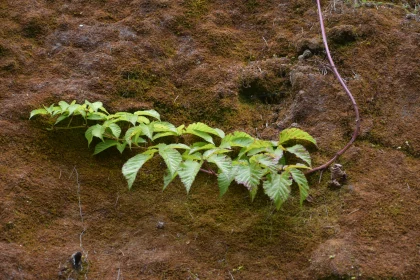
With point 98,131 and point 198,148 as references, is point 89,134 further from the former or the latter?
point 198,148

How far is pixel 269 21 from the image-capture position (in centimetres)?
413

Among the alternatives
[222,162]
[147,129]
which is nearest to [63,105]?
[147,129]

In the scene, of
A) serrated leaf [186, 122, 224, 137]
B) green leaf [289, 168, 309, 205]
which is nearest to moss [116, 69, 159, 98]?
serrated leaf [186, 122, 224, 137]

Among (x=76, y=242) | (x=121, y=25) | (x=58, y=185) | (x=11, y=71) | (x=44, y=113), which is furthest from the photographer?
(x=121, y=25)

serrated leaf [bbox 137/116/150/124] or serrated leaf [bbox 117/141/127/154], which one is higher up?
serrated leaf [bbox 137/116/150/124]

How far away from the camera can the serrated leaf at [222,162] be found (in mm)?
2855

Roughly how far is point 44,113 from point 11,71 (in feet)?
1.85

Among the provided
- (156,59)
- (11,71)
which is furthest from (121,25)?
(11,71)

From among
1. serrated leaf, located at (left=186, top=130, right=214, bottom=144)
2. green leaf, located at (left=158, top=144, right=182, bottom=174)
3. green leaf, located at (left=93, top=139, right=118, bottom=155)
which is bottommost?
green leaf, located at (left=93, top=139, right=118, bottom=155)

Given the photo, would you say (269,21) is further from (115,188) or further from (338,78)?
(115,188)

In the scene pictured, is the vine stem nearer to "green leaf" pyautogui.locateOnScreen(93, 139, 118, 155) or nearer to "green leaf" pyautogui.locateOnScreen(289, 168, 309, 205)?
"green leaf" pyautogui.locateOnScreen(289, 168, 309, 205)

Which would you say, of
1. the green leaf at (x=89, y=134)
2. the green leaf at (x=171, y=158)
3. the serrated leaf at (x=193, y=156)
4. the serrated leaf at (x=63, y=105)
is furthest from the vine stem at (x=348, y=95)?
the serrated leaf at (x=63, y=105)

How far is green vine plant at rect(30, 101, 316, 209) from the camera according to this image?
2824mm

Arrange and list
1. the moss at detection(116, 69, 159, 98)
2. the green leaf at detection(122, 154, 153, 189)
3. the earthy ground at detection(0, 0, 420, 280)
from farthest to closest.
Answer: the moss at detection(116, 69, 159, 98) → the green leaf at detection(122, 154, 153, 189) → the earthy ground at detection(0, 0, 420, 280)
